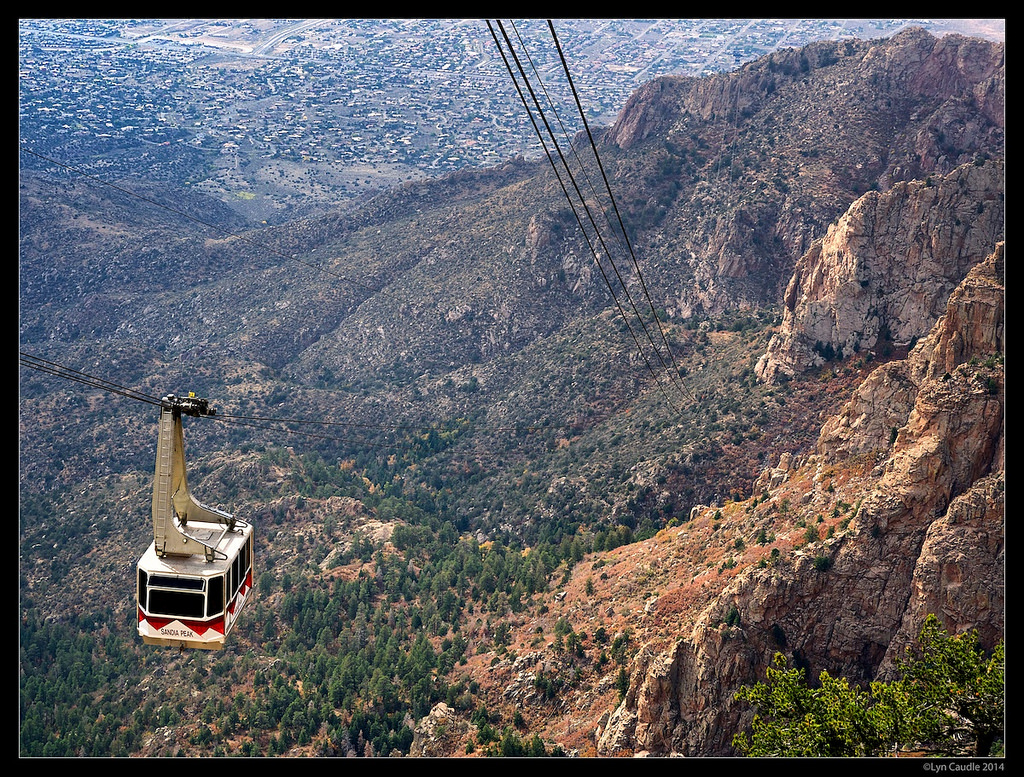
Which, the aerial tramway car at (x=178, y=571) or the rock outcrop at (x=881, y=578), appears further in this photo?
the rock outcrop at (x=881, y=578)

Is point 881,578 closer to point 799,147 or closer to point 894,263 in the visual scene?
point 894,263

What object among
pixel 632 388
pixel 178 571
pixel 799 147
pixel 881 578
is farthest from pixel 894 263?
pixel 178 571

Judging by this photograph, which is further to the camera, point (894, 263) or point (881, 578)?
point (894, 263)

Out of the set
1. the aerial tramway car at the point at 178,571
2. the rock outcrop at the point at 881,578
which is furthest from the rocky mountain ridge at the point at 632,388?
the aerial tramway car at the point at 178,571

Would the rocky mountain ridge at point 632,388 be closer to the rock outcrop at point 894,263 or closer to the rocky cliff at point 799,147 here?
the rock outcrop at point 894,263

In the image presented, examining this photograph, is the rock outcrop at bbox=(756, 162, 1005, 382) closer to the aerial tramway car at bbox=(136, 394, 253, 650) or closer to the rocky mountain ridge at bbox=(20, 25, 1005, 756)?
the rocky mountain ridge at bbox=(20, 25, 1005, 756)

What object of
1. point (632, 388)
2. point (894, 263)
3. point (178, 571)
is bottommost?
point (178, 571)

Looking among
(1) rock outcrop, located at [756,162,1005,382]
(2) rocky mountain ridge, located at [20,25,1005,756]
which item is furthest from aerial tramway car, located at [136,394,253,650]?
(1) rock outcrop, located at [756,162,1005,382]

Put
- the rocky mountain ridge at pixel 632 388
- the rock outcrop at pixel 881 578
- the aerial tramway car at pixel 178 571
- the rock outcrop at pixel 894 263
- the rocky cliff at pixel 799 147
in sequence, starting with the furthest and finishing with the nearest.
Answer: the rocky cliff at pixel 799 147 < the rock outcrop at pixel 894 263 < the rocky mountain ridge at pixel 632 388 < the rock outcrop at pixel 881 578 < the aerial tramway car at pixel 178 571
